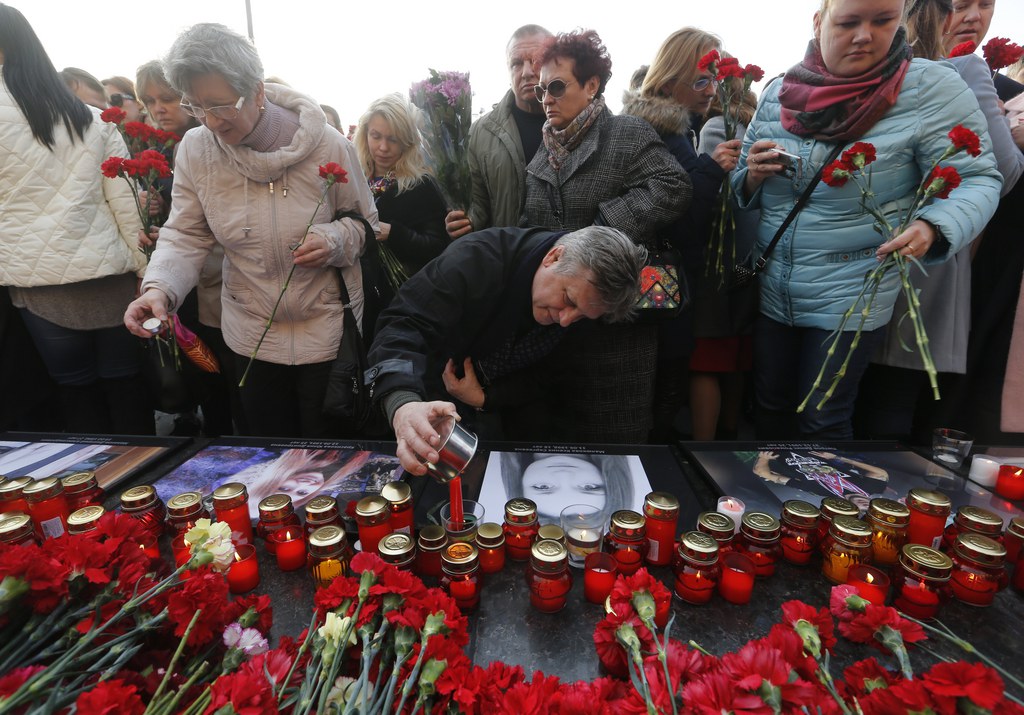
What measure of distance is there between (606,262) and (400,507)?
761 mm

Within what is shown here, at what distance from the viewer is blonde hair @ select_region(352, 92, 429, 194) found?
8.55 ft

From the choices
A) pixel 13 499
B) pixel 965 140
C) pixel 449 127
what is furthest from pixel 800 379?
pixel 13 499

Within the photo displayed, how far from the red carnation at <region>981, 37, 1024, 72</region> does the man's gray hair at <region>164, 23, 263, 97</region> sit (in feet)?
7.99

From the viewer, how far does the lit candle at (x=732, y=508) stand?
1.08m

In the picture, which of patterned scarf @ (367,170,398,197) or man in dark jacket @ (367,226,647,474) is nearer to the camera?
man in dark jacket @ (367,226,647,474)

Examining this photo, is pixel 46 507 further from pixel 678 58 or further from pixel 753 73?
pixel 678 58

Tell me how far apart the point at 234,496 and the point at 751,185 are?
1.80 m

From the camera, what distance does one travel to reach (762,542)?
98 centimetres

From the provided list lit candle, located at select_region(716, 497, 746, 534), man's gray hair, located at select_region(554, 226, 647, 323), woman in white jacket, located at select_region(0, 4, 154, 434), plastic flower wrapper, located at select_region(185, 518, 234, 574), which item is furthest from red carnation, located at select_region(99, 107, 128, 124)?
lit candle, located at select_region(716, 497, 746, 534)

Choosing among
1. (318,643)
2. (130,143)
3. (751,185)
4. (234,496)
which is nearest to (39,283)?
(130,143)

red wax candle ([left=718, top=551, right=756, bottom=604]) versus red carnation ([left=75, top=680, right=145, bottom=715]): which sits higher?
red carnation ([left=75, top=680, right=145, bottom=715])

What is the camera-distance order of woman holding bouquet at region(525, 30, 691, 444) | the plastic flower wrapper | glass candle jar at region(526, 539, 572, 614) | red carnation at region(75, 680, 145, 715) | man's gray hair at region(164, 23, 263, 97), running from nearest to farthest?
red carnation at region(75, 680, 145, 715) → the plastic flower wrapper → glass candle jar at region(526, 539, 572, 614) → man's gray hair at region(164, 23, 263, 97) → woman holding bouquet at region(525, 30, 691, 444)

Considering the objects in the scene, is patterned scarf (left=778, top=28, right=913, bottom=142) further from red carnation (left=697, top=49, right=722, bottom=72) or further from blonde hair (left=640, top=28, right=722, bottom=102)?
blonde hair (left=640, top=28, right=722, bottom=102)

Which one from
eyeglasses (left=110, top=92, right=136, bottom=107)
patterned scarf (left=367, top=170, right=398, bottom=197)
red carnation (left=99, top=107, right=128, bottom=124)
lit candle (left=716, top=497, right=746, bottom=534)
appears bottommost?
lit candle (left=716, top=497, right=746, bottom=534)
